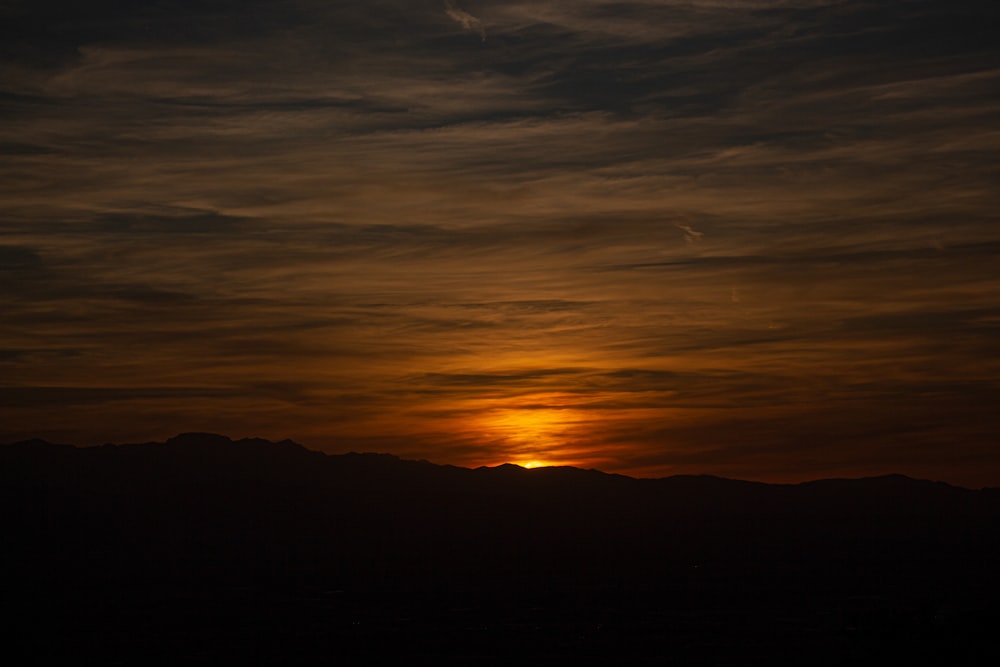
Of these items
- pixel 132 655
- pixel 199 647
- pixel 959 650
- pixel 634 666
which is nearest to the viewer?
pixel 959 650

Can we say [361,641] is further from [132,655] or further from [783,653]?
[783,653]

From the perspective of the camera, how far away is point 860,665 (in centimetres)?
6353

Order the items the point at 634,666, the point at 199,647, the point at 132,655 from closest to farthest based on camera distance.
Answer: the point at 634,666, the point at 132,655, the point at 199,647

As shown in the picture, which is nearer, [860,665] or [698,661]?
[860,665]

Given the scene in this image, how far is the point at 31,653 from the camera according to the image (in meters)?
190

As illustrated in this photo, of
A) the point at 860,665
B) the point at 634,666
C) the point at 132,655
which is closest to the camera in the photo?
the point at 860,665

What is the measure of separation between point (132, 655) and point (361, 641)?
123 ft

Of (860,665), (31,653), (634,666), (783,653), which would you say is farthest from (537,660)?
(860,665)

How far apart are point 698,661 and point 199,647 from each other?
8034 cm

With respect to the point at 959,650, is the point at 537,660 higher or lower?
higher

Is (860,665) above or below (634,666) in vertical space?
below

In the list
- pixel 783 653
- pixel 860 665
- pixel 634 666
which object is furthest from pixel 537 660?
pixel 860 665

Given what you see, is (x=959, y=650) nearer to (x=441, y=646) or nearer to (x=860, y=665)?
(x=860, y=665)

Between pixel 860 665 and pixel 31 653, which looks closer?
pixel 860 665
